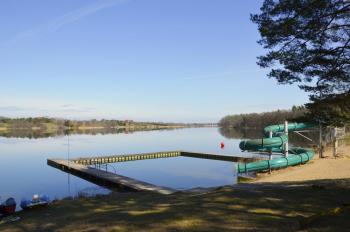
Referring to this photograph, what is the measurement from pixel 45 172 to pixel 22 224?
2629 centimetres

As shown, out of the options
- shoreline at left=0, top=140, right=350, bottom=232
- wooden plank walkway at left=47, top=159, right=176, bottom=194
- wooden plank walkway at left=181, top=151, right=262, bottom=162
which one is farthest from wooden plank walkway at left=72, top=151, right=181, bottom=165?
shoreline at left=0, top=140, right=350, bottom=232

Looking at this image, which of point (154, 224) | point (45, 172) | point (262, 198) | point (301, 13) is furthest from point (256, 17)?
point (45, 172)

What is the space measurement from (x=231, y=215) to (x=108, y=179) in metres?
19.6

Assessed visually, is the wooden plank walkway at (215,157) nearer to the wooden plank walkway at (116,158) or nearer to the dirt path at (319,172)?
the wooden plank walkway at (116,158)

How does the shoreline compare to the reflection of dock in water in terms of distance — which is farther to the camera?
the reflection of dock in water

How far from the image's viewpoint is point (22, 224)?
520 inches

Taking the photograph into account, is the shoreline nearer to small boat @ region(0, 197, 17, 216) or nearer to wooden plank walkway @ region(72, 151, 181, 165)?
small boat @ region(0, 197, 17, 216)

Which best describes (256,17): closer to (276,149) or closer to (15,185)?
(276,149)

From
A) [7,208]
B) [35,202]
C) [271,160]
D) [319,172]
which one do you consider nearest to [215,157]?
[271,160]

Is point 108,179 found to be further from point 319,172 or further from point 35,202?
point 319,172

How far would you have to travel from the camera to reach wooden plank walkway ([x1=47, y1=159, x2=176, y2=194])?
73.7ft

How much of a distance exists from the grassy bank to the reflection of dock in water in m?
7.82

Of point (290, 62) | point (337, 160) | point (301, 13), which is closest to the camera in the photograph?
point (301, 13)

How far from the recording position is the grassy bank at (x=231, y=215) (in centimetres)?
925
